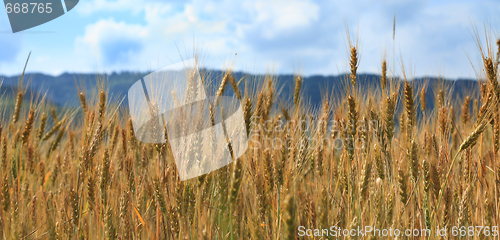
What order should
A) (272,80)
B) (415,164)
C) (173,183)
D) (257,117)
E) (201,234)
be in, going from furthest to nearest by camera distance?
(272,80)
(257,117)
(415,164)
(173,183)
(201,234)

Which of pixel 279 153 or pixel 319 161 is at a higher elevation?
pixel 279 153

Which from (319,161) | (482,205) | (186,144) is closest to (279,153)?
(186,144)

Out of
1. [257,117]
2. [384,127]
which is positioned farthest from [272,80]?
[384,127]

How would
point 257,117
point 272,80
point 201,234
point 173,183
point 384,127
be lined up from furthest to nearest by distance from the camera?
point 272,80 < point 257,117 < point 384,127 < point 173,183 < point 201,234

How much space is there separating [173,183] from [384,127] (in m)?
1.39

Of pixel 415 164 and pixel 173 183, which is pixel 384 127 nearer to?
pixel 415 164

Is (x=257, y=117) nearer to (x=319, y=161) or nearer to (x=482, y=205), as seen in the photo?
(x=319, y=161)

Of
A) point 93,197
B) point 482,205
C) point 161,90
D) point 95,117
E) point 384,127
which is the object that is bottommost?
point 482,205

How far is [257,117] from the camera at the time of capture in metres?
2.37

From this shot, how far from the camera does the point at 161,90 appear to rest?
191 cm

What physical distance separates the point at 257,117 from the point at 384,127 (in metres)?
0.91

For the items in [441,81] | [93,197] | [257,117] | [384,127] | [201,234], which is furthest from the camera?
[441,81]

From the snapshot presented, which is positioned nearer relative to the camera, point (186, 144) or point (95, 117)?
point (186, 144)

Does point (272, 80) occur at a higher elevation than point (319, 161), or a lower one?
higher
